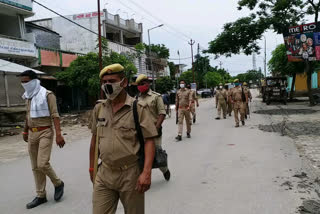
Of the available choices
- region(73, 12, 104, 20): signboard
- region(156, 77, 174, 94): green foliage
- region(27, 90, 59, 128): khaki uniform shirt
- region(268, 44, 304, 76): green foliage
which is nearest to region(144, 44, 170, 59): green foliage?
region(156, 77, 174, 94): green foliage

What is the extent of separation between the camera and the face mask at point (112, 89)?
2.60 meters

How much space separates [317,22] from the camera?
747 inches

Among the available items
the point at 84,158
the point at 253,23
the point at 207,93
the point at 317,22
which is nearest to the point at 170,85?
the point at 207,93

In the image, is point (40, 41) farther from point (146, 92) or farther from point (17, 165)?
point (146, 92)

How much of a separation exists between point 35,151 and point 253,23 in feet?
72.7

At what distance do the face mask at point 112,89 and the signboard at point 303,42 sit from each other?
63.3 feet

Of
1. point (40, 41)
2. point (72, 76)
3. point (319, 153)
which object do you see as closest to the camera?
point (319, 153)

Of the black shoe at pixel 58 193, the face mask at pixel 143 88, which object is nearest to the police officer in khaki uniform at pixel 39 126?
the black shoe at pixel 58 193

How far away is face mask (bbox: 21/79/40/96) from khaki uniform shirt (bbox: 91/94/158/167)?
2229mm

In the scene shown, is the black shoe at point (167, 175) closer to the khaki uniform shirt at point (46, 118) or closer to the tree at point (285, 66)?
the khaki uniform shirt at point (46, 118)

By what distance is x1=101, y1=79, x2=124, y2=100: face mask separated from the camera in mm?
2604

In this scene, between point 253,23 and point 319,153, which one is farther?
point 253,23

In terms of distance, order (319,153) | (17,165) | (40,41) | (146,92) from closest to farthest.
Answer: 1. (146,92)
2. (319,153)
3. (17,165)
4. (40,41)

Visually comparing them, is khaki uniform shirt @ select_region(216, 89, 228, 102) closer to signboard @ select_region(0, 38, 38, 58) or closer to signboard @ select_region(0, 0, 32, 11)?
signboard @ select_region(0, 38, 38, 58)
